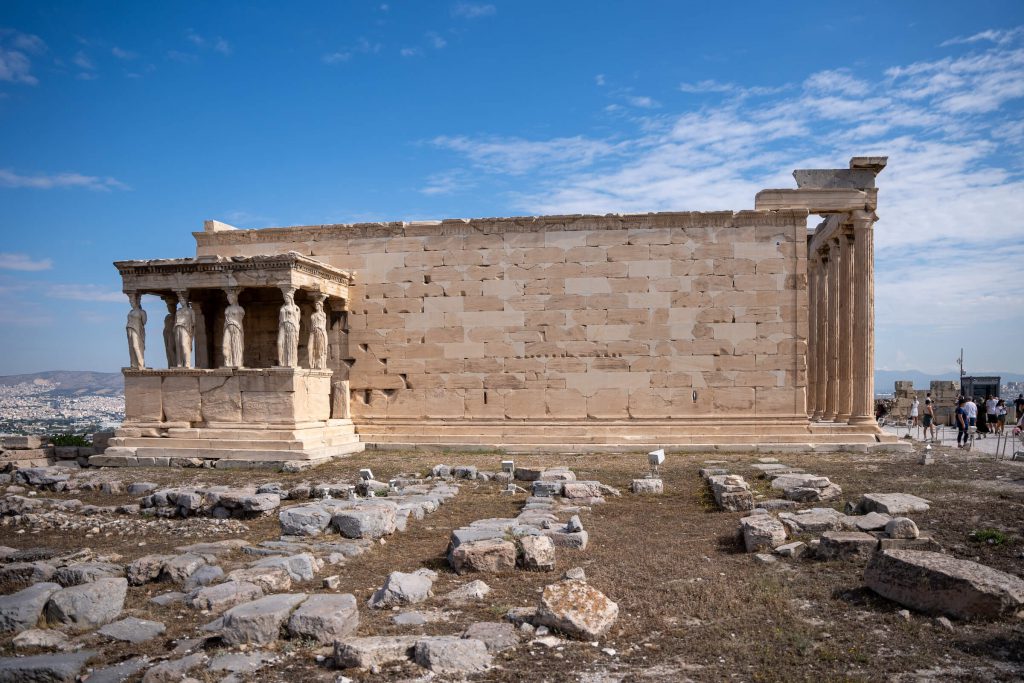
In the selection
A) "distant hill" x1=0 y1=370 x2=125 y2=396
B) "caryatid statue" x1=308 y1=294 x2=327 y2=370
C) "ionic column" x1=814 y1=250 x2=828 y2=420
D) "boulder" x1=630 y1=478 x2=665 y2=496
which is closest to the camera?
"boulder" x1=630 y1=478 x2=665 y2=496

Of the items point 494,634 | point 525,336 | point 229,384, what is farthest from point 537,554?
point 229,384

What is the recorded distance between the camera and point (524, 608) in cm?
578

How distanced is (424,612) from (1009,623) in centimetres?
417

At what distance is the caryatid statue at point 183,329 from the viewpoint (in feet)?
53.8

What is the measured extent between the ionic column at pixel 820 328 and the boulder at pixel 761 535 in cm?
1392

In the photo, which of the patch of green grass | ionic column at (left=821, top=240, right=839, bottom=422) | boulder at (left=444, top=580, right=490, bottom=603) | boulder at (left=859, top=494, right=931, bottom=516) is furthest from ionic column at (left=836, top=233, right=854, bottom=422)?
boulder at (left=444, top=580, right=490, bottom=603)

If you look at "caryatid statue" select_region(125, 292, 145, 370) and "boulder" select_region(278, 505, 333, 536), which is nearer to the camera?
"boulder" select_region(278, 505, 333, 536)

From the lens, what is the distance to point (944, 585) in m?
5.50

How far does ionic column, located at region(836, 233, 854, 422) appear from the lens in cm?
1758

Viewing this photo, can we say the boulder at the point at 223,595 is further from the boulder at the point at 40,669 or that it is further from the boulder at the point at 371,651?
the boulder at the point at 371,651

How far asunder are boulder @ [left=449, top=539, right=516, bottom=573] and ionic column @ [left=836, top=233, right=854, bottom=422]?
1273 centimetres

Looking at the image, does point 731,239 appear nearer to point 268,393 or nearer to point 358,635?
point 268,393

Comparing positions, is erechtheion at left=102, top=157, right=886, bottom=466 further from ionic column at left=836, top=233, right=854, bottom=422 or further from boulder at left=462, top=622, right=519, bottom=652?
boulder at left=462, top=622, right=519, bottom=652

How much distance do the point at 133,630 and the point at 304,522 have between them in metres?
3.23
